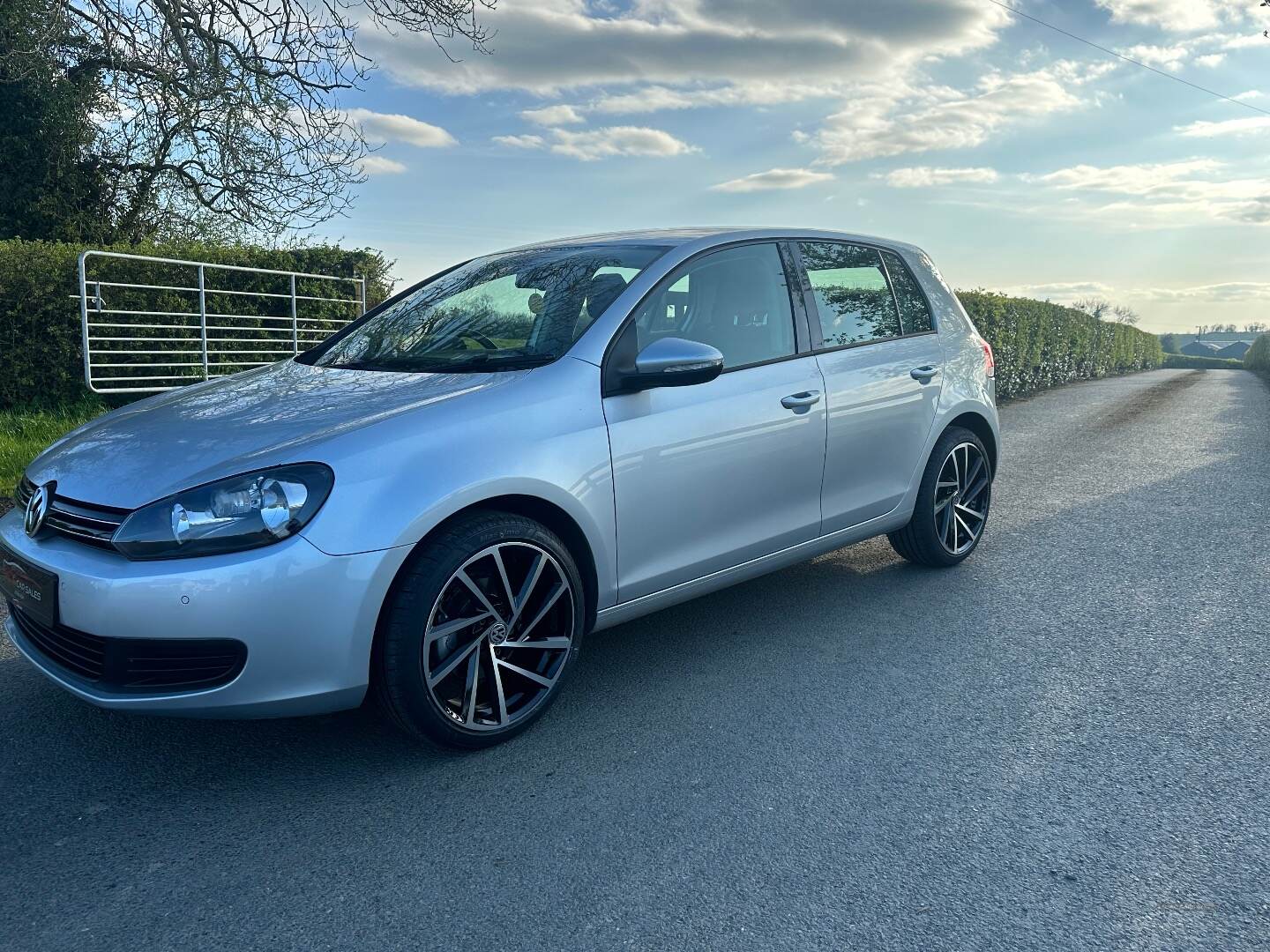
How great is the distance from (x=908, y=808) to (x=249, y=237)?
1494 centimetres

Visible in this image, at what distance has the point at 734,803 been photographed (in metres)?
→ 2.86

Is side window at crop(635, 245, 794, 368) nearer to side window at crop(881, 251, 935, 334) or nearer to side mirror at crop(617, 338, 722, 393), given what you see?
side mirror at crop(617, 338, 722, 393)

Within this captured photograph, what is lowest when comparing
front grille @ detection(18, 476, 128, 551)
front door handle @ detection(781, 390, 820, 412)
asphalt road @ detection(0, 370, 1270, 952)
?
asphalt road @ detection(0, 370, 1270, 952)

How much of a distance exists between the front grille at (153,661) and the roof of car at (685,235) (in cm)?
228

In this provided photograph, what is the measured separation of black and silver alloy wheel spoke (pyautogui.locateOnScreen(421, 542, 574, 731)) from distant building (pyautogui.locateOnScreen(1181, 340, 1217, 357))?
4523 inches

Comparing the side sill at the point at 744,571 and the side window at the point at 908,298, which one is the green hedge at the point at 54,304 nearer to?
the side sill at the point at 744,571

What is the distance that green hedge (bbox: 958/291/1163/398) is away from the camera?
16297 millimetres

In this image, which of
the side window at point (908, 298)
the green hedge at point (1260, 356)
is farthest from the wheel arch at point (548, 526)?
the green hedge at point (1260, 356)

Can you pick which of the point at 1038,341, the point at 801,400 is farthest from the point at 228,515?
the point at 1038,341

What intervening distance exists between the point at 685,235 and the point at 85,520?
2497mm

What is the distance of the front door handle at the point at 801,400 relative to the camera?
4.00m

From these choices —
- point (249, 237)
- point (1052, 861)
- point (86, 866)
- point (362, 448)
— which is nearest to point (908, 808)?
point (1052, 861)

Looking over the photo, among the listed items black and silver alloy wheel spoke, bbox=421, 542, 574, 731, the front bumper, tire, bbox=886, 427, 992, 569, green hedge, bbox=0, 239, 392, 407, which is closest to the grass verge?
green hedge, bbox=0, 239, 392, 407

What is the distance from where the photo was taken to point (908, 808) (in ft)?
9.28
